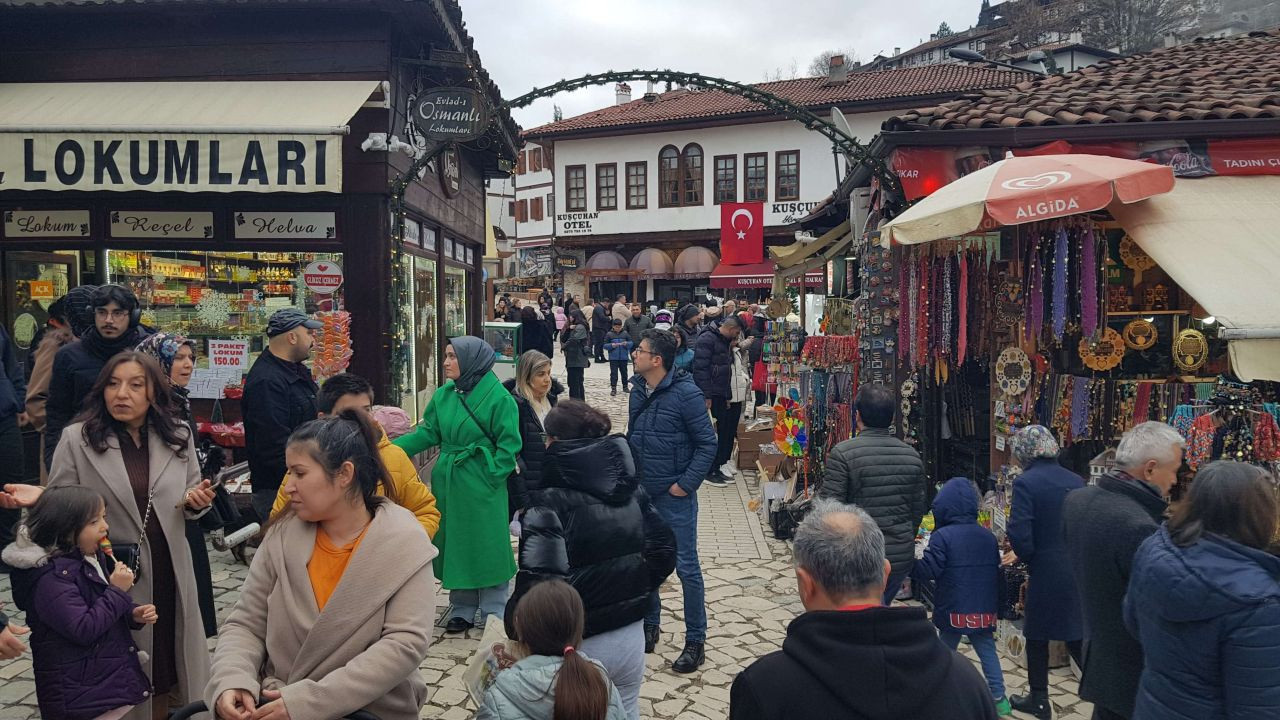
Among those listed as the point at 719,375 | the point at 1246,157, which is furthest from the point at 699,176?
the point at 1246,157

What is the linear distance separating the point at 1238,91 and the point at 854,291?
17.5 feet

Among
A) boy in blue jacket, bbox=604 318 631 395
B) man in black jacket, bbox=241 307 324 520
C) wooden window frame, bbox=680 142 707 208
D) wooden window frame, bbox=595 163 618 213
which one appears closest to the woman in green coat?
man in black jacket, bbox=241 307 324 520

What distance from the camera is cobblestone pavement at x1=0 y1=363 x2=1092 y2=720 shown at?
4.61 m

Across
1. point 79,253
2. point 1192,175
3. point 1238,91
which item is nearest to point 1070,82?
point 1238,91

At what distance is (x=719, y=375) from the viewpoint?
32.5 ft

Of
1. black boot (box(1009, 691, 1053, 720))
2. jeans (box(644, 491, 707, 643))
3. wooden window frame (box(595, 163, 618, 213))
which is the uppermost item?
wooden window frame (box(595, 163, 618, 213))

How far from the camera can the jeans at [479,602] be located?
554 centimetres

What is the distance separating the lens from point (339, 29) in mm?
8344

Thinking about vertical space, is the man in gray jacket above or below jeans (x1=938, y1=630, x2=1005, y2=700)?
above

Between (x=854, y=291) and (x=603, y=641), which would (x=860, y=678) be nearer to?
(x=603, y=641)

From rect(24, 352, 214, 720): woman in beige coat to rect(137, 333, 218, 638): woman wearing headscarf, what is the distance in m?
0.14

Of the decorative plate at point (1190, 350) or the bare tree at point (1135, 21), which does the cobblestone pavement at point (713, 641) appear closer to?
the decorative plate at point (1190, 350)

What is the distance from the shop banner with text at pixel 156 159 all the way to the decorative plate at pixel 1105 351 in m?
6.15

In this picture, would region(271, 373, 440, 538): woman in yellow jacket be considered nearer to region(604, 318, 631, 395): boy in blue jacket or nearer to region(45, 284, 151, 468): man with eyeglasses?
region(45, 284, 151, 468): man with eyeglasses
